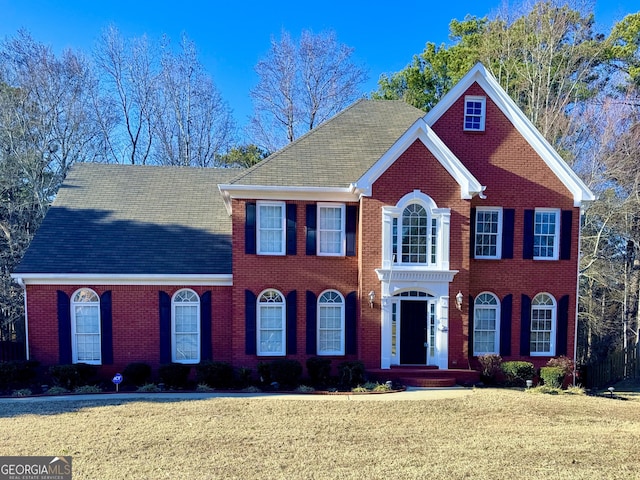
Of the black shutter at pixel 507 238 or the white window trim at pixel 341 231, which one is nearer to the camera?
the white window trim at pixel 341 231

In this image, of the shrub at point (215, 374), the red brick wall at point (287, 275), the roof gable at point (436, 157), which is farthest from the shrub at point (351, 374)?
the roof gable at point (436, 157)

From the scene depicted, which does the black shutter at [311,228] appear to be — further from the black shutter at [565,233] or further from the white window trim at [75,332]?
the black shutter at [565,233]

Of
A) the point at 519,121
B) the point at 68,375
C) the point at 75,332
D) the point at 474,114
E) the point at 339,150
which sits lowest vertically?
the point at 68,375

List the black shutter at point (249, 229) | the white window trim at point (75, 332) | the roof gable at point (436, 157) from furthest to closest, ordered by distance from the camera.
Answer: the black shutter at point (249, 229) < the white window trim at point (75, 332) < the roof gable at point (436, 157)

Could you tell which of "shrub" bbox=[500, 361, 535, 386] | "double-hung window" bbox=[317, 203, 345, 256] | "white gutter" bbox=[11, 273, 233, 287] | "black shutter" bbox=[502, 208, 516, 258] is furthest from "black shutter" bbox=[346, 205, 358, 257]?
"shrub" bbox=[500, 361, 535, 386]

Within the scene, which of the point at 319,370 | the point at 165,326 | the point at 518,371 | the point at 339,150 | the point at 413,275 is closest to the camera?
the point at 319,370

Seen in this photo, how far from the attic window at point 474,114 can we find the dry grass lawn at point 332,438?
28.6 ft

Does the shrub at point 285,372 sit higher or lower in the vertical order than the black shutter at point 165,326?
lower

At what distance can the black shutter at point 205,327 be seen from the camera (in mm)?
13336

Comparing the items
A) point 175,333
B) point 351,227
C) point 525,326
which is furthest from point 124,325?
point 525,326

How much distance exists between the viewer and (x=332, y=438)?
7.77 m

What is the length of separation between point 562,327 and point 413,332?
531 centimetres

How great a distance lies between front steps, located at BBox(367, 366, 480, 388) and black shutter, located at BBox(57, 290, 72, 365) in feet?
32.2

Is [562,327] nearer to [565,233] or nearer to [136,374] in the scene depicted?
[565,233]
